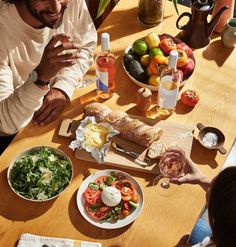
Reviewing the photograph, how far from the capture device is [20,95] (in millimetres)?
1765

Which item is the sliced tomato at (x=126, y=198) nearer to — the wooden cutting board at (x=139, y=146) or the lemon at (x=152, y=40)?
the wooden cutting board at (x=139, y=146)

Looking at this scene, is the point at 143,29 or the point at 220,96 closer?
the point at 220,96

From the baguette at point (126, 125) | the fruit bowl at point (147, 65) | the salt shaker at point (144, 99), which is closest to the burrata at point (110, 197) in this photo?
the baguette at point (126, 125)

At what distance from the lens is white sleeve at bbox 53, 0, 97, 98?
1.97 m

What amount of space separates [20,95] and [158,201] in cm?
69

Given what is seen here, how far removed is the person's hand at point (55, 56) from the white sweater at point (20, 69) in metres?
0.07

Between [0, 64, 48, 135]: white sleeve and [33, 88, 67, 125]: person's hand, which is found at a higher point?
[0, 64, 48, 135]: white sleeve

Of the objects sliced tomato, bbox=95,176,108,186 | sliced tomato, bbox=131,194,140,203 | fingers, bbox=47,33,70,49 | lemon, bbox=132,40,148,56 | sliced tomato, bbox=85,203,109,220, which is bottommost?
sliced tomato, bbox=131,194,140,203

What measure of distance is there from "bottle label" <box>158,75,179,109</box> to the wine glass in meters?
0.26

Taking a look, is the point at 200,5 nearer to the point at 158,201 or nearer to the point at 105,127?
the point at 105,127

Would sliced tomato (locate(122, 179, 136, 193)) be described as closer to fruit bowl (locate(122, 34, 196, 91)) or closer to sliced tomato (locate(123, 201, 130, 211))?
sliced tomato (locate(123, 201, 130, 211))

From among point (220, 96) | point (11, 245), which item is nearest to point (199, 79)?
point (220, 96)

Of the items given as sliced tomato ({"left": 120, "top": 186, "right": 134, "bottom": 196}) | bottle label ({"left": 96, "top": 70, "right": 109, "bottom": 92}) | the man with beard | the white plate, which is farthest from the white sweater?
sliced tomato ({"left": 120, "top": 186, "right": 134, "bottom": 196})

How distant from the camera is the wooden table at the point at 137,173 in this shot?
151 centimetres
